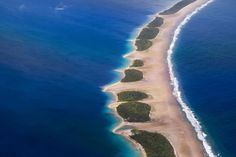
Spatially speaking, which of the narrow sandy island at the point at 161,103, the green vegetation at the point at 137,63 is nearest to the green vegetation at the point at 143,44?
the narrow sandy island at the point at 161,103

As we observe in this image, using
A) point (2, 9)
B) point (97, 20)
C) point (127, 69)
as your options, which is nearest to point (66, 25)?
point (97, 20)

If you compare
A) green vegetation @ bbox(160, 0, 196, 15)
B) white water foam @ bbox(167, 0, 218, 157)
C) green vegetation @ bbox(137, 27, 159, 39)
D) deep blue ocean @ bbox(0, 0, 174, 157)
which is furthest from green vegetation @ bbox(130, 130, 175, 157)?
green vegetation @ bbox(160, 0, 196, 15)

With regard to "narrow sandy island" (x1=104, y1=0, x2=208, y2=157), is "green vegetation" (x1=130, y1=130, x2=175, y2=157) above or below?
above

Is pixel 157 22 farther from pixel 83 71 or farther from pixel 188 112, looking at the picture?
pixel 188 112

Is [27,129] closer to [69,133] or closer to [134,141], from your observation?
[69,133]

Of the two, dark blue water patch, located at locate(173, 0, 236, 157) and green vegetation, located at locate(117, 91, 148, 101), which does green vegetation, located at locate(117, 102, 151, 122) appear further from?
dark blue water patch, located at locate(173, 0, 236, 157)

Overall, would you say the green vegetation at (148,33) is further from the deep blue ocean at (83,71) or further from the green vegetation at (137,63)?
the green vegetation at (137,63)
